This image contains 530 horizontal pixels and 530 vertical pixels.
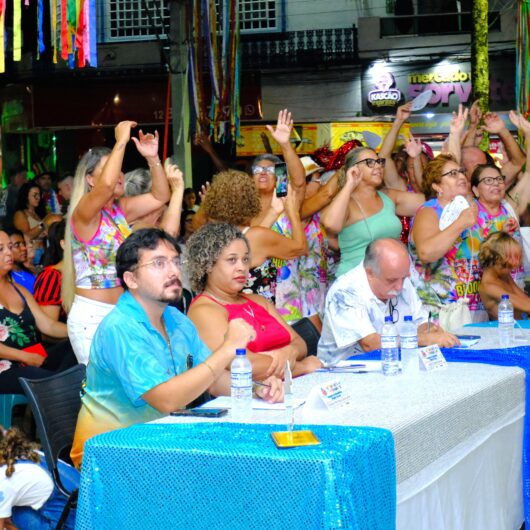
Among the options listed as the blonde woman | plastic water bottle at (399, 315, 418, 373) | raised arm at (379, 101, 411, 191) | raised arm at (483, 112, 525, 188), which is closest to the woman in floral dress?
the blonde woman

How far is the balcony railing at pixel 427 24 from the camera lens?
71.2 feet

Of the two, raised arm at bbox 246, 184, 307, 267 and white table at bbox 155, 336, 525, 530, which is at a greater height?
raised arm at bbox 246, 184, 307, 267

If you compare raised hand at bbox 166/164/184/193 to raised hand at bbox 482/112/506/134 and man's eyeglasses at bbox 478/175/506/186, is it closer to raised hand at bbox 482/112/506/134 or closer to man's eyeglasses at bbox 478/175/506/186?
man's eyeglasses at bbox 478/175/506/186

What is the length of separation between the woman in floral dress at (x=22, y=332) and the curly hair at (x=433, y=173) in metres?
2.56

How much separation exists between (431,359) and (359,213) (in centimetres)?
241

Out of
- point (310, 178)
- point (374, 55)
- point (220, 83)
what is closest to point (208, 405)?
point (310, 178)

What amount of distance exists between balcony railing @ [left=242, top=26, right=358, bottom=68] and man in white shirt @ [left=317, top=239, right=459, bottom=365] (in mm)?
16737

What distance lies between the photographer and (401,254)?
5152mm

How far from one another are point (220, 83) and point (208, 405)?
665 cm

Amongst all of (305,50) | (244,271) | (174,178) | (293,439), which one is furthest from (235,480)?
(305,50)

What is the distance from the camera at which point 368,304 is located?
5.27 metres

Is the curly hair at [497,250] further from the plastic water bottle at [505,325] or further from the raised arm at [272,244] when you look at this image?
the raised arm at [272,244]

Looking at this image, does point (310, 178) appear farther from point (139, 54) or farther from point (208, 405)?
point (139, 54)

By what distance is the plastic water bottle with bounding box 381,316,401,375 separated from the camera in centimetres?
444
